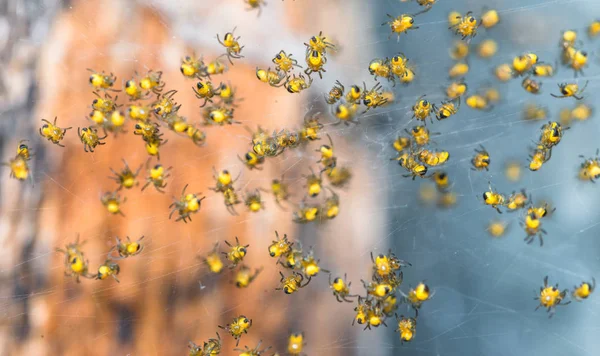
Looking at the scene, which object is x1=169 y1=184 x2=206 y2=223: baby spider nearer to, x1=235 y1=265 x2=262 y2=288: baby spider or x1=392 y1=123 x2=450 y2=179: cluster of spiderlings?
x1=235 y1=265 x2=262 y2=288: baby spider

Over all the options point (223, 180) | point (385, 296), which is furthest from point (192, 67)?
point (385, 296)

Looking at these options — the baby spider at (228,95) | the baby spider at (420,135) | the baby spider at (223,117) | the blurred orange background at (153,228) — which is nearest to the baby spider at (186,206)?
the blurred orange background at (153,228)

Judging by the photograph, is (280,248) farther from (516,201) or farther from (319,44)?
(516,201)

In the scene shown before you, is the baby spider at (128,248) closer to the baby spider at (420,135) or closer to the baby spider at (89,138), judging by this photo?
the baby spider at (89,138)

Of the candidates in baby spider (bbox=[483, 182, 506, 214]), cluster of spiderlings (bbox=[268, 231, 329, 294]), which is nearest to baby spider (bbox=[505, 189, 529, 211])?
baby spider (bbox=[483, 182, 506, 214])

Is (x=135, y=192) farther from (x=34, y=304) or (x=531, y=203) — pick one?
Answer: (x=531, y=203)

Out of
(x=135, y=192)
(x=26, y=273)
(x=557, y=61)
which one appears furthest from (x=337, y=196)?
(x=26, y=273)

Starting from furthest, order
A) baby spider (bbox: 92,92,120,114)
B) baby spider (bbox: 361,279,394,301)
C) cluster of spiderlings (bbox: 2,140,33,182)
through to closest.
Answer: cluster of spiderlings (bbox: 2,140,33,182)
baby spider (bbox: 92,92,120,114)
baby spider (bbox: 361,279,394,301)
